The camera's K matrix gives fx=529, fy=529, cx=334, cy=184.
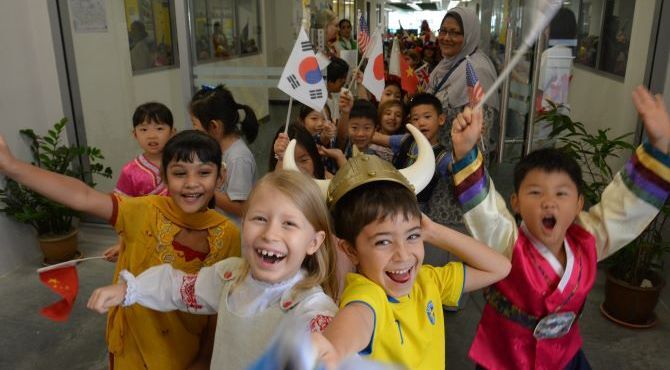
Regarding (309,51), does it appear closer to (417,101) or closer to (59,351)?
(417,101)

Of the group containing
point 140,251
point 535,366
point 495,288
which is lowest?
point 535,366

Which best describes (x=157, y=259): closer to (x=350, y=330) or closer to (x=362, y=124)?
(x=350, y=330)

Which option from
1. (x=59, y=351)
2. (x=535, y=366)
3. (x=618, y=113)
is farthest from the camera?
(x=618, y=113)

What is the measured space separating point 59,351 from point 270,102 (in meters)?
2.09

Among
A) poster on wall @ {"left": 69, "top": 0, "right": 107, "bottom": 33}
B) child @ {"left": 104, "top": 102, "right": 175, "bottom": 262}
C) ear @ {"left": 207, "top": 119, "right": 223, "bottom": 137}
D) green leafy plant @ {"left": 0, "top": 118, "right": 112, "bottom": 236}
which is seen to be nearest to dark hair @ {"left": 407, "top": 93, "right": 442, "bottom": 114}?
ear @ {"left": 207, "top": 119, "right": 223, "bottom": 137}

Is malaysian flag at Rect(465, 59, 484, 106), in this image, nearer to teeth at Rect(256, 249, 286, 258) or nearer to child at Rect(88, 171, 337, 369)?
child at Rect(88, 171, 337, 369)

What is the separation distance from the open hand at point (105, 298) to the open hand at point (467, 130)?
977 millimetres

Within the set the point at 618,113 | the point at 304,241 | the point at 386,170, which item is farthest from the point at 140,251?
the point at 618,113

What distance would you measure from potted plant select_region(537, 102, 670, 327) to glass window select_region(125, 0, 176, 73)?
108 inches

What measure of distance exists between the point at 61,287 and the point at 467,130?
120 centimetres

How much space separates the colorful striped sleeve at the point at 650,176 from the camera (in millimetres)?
1445

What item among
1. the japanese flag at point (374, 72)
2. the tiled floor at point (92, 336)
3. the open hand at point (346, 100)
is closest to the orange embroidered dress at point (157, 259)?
the tiled floor at point (92, 336)

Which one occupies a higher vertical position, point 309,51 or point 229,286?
point 309,51

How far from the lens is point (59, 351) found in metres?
2.67
